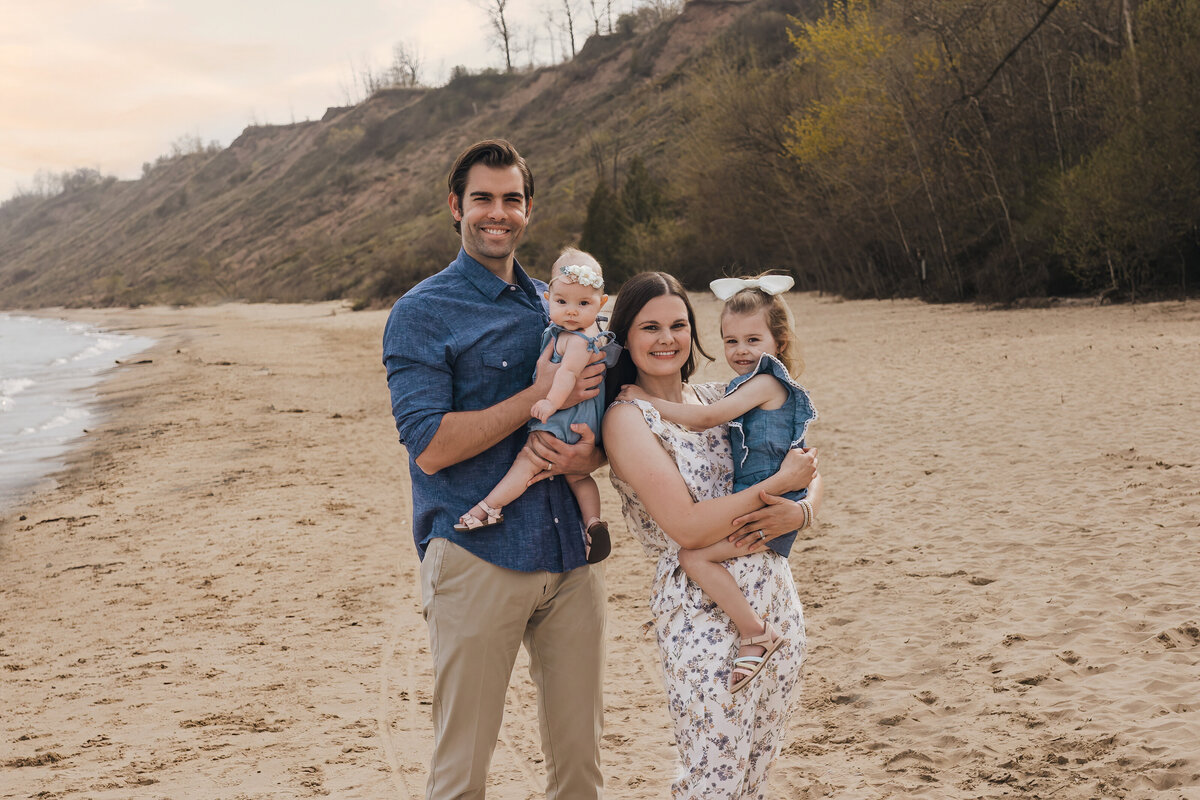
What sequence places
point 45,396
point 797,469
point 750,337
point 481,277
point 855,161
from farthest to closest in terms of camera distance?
point 855,161, point 45,396, point 750,337, point 481,277, point 797,469

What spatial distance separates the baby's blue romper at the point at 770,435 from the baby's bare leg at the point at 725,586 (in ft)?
0.57

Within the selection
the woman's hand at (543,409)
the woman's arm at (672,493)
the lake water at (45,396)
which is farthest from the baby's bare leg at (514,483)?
the lake water at (45,396)

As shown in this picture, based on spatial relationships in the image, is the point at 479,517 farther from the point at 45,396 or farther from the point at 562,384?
the point at 45,396

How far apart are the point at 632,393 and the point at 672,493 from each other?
0.32 meters

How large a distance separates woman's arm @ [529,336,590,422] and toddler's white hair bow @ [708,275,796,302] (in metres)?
0.52

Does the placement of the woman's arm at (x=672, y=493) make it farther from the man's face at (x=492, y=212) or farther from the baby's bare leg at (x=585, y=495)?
the man's face at (x=492, y=212)

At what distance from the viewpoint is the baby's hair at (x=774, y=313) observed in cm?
279

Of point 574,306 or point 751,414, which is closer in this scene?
point 574,306

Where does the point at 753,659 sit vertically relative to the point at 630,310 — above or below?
below

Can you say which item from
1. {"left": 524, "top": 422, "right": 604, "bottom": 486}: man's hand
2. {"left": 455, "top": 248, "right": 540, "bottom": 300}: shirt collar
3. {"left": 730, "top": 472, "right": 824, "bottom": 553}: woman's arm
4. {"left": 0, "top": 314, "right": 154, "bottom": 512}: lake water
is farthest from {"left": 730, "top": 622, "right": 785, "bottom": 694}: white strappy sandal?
{"left": 0, "top": 314, "right": 154, "bottom": 512}: lake water

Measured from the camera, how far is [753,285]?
2.80 meters

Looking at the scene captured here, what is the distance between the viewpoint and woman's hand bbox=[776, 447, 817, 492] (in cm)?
252

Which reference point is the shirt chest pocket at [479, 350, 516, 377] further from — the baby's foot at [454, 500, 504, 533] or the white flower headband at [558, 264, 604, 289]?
the baby's foot at [454, 500, 504, 533]

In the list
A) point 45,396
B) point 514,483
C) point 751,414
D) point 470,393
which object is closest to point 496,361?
point 470,393
